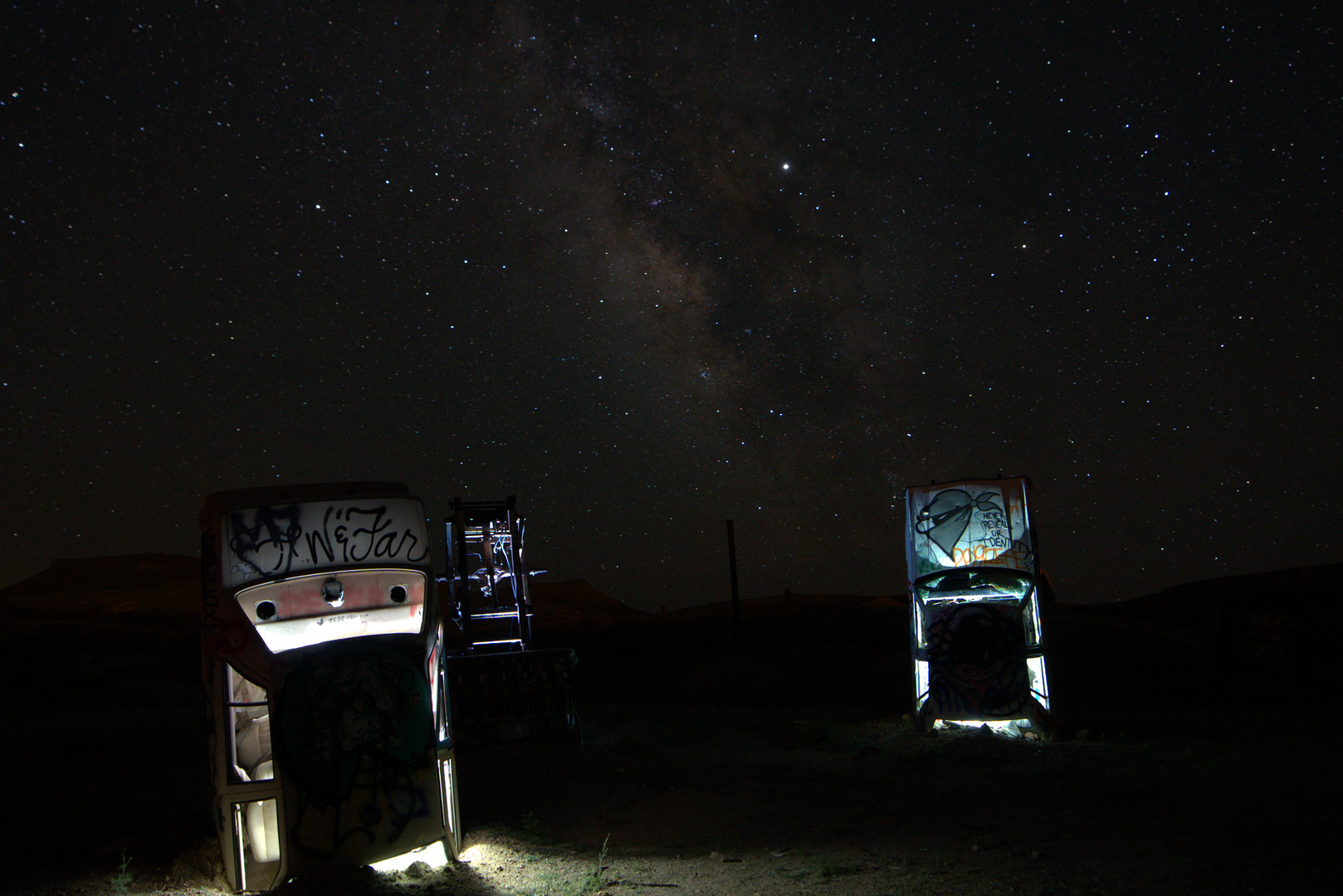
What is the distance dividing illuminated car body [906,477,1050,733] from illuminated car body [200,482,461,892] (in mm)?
9750

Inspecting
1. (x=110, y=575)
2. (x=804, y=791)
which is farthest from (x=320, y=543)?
(x=110, y=575)

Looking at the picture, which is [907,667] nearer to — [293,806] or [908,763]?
[908,763]

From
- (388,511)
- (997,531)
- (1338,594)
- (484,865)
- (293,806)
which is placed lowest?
(1338,594)

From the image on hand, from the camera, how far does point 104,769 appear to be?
12734 millimetres

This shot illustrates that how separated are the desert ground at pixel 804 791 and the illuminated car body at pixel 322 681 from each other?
0.45 m

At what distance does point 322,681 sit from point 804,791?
22.1 ft

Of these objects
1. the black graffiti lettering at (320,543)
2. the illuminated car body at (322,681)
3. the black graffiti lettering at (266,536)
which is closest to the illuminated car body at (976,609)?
the illuminated car body at (322,681)

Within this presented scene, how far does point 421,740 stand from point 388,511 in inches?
73.8

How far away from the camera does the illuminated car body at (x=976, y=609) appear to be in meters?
14.1

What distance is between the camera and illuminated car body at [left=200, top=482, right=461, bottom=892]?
6.39m

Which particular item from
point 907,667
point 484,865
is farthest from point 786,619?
point 484,865

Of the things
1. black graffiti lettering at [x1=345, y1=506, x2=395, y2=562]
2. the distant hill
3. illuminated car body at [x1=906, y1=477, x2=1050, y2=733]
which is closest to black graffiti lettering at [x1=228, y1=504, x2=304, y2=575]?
black graffiti lettering at [x1=345, y1=506, x2=395, y2=562]

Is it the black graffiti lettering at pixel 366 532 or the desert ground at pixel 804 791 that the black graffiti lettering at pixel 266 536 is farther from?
the desert ground at pixel 804 791

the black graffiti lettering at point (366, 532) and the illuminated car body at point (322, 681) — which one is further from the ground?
the black graffiti lettering at point (366, 532)
